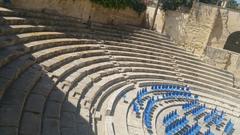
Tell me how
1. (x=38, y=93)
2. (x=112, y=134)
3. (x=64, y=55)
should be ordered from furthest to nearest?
1. (x=64, y=55)
2. (x=112, y=134)
3. (x=38, y=93)

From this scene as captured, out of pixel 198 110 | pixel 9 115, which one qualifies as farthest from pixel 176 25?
pixel 9 115

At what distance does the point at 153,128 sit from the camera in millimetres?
12164

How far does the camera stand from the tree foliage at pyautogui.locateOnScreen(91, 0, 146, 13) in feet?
61.1

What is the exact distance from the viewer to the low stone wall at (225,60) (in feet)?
72.9

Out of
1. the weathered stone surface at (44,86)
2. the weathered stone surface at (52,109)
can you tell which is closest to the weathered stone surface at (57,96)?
the weathered stone surface at (44,86)

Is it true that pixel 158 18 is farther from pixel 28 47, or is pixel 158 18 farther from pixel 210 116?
pixel 28 47

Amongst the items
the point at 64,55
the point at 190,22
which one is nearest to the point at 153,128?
the point at 64,55

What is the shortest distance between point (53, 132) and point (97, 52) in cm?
881

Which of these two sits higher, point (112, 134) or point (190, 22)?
point (190, 22)

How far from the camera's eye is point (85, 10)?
56.5ft

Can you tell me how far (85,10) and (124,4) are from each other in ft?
13.6

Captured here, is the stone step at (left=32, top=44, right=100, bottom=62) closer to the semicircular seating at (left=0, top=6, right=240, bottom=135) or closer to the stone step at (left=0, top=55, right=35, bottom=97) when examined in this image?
the semicircular seating at (left=0, top=6, right=240, bottom=135)

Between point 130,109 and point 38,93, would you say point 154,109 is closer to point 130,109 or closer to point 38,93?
point 130,109

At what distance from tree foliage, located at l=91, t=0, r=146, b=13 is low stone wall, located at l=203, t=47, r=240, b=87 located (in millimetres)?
5994
